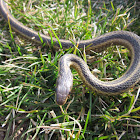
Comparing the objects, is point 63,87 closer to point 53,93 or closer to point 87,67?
point 53,93

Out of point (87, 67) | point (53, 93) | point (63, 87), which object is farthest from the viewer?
point (87, 67)

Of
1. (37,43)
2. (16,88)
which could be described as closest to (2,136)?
(16,88)

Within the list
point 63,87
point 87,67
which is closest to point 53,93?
point 63,87

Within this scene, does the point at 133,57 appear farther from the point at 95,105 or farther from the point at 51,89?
the point at 51,89

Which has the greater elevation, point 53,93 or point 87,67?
point 87,67

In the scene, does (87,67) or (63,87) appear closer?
(63,87)

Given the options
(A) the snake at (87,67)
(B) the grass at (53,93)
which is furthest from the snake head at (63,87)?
(B) the grass at (53,93)

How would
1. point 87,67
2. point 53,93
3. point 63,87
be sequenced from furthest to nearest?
point 87,67, point 53,93, point 63,87
